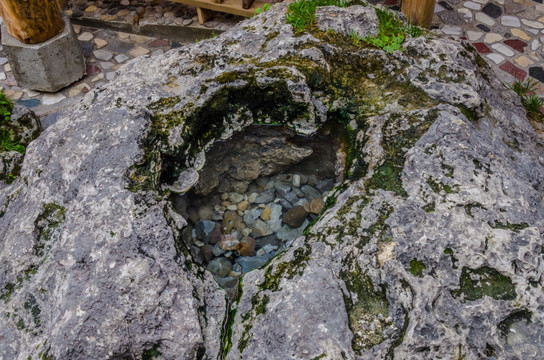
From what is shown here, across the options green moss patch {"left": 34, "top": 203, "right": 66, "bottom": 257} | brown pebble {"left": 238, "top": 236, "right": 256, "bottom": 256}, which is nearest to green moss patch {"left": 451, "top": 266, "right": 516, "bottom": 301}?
brown pebble {"left": 238, "top": 236, "right": 256, "bottom": 256}

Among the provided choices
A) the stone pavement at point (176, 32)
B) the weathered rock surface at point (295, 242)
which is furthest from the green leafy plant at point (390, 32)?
the stone pavement at point (176, 32)

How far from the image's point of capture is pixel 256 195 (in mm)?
3041

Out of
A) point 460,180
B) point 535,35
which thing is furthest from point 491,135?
point 535,35

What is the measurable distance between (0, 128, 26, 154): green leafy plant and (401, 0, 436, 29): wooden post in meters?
3.72

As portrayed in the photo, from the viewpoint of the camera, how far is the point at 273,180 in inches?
122

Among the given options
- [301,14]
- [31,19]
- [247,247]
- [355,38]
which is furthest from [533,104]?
[31,19]

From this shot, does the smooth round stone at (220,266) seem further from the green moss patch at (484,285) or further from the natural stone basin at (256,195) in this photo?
the green moss patch at (484,285)

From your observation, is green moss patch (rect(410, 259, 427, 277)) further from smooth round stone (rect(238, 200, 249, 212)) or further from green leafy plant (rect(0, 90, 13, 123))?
green leafy plant (rect(0, 90, 13, 123))

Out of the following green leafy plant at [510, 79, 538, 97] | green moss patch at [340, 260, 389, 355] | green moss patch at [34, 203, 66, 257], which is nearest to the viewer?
green moss patch at [340, 260, 389, 355]

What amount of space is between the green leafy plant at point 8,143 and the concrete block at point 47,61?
0.91 m

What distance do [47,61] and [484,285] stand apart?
14.8ft

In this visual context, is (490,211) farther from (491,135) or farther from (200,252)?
(200,252)

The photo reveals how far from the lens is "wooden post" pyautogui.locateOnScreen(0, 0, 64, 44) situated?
4.55m

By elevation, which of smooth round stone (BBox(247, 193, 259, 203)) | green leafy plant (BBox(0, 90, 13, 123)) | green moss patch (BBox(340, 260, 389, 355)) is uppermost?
green moss patch (BBox(340, 260, 389, 355))
